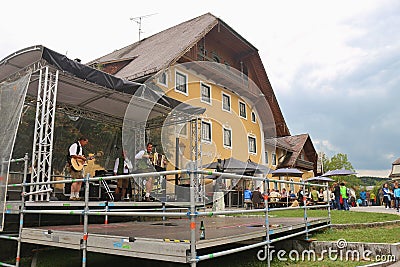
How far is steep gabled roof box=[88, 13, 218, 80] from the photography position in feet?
53.9

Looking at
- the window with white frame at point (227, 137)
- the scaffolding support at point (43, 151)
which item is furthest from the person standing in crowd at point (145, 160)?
the window with white frame at point (227, 137)

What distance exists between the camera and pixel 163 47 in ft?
64.0

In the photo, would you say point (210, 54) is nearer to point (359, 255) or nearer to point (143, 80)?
point (143, 80)

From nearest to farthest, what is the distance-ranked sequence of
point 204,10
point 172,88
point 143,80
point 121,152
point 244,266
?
point 244,266 → point 121,152 → point 143,80 → point 172,88 → point 204,10

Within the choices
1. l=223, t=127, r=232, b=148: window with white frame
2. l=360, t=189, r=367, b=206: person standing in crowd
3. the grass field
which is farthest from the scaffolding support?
l=360, t=189, r=367, b=206: person standing in crowd

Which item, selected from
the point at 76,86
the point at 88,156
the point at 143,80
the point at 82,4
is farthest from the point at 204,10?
the point at 76,86

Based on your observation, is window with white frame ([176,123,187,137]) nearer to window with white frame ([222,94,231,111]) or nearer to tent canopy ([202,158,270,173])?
tent canopy ([202,158,270,173])

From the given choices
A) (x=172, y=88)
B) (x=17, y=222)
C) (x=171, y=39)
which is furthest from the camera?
(x=171, y=39)

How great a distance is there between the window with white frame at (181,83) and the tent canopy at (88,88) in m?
5.81

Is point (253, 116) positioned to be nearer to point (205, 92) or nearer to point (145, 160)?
point (205, 92)

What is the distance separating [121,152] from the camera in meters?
13.5

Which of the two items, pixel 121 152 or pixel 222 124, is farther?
pixel 222 124

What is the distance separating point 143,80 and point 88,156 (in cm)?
483
